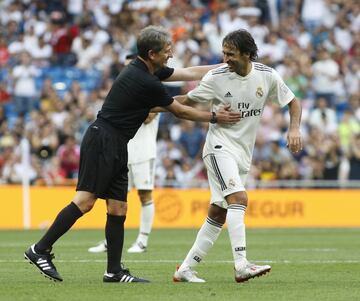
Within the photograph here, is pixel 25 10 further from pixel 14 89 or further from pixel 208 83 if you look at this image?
pixel 208 83

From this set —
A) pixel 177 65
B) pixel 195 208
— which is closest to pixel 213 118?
pixel 195 208

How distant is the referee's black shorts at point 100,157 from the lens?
31.3ft

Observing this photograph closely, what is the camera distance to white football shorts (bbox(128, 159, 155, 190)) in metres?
14.7

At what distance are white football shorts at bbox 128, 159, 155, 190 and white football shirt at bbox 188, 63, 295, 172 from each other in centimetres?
488

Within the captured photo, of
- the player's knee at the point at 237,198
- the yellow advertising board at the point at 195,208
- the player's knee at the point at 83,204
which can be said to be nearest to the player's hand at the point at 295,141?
the player's knee at the point at 237,198

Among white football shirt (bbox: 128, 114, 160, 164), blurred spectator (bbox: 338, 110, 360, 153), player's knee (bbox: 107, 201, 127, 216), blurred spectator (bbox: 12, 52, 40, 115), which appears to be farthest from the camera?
blurred spectator (bbox: 12, 52, 40, 115)

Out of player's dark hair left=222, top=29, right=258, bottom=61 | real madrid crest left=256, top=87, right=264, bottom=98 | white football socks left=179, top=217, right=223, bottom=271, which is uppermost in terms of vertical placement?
player's dark hair left=222, top=29, right=258, bottom=61

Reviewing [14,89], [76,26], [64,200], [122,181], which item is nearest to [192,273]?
[122,181]

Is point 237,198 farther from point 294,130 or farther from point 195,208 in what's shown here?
point 195,208

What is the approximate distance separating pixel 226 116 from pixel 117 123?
101cm

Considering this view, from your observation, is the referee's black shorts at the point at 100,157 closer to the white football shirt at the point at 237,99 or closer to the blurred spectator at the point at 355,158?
the white football shirt at the point at 237,99

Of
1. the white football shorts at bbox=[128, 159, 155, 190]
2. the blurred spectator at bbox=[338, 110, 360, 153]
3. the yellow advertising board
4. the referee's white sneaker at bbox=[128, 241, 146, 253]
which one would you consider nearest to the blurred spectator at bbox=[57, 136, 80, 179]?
the yellow advertising board

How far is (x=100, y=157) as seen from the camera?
9.55 metres

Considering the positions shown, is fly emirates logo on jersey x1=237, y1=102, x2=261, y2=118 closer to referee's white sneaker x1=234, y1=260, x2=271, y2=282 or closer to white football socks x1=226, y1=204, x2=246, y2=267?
white football socks x1=226, y1=204, x2=246, y2=267
